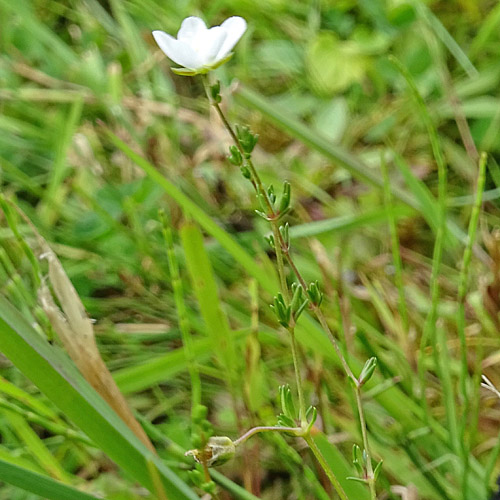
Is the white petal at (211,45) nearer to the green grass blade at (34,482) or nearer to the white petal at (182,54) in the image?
the white petal at (182,54)

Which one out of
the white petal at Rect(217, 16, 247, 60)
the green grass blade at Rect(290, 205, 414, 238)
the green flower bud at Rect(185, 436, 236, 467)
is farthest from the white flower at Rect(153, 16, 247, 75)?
the green grass blade at Rect(290, 205, 414, 238)

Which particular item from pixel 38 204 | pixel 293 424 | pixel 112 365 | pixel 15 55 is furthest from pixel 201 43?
pixel 15 55

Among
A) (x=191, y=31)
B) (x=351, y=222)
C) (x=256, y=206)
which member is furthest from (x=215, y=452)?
(x=256, y=206)

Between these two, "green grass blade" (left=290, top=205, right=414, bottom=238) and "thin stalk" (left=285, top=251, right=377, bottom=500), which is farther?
"green grass blade" (left=290, top=205, right=414, bottom=238)

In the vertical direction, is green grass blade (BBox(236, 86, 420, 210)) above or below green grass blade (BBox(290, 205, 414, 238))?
above

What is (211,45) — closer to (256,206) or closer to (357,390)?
(357,390)

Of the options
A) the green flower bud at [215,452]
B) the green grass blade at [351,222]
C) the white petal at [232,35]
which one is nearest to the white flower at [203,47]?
the white petal at [232,35]

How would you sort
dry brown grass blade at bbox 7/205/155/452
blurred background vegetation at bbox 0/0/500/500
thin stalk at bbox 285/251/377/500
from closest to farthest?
thin stalk at bbox 285/251/377/500, dry brown grass blade at bbox 7/205/155/452, blurred background vegetation at bbox 0/0/500/500

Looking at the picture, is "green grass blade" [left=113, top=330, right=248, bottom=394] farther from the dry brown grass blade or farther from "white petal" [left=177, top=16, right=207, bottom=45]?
"white petal" [left=177, top=16, right=207, bottom=45]

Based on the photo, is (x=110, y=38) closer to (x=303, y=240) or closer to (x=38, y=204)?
(x=38, y=204)
